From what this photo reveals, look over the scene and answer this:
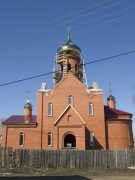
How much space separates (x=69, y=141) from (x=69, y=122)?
4829 millimetres

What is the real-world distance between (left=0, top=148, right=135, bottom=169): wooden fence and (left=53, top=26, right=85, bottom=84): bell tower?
16.3 meters

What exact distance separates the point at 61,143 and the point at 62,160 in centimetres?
713

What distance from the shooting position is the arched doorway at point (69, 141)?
120ft

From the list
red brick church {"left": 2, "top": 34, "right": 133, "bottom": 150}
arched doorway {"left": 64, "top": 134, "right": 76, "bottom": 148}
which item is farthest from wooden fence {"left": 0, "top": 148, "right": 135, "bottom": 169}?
arched doorway {"left": 64, "top": 134, "right": 76, "bottom": 148}

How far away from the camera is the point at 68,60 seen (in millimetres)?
44312

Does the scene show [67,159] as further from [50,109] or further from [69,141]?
[69,141]

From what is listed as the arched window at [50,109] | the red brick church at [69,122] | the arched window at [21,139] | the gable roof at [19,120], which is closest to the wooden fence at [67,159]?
the red brick church at [69,122]

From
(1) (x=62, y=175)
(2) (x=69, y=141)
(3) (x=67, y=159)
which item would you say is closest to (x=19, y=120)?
(2) (x=69, y=141)

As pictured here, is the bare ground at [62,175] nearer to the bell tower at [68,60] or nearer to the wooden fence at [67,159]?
the wooden fence at [67,159]

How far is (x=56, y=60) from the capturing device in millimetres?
44750

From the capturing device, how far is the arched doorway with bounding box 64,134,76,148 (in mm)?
36506

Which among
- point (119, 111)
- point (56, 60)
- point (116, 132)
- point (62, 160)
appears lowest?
point (62, 160)

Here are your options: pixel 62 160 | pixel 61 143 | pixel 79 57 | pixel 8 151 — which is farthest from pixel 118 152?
pixel 79 57

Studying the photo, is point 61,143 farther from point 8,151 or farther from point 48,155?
point 8,151
